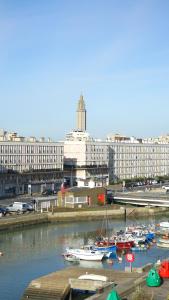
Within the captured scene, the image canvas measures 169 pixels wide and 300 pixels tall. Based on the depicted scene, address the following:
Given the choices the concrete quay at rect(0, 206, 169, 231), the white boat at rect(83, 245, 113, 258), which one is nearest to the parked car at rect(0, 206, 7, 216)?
the concrete quay at rect(0, 206, 169, 231)

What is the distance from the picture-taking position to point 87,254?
155ft

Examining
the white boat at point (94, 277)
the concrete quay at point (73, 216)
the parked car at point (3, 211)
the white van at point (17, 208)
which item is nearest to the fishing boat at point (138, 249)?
the concrete quay at point (73, 216)

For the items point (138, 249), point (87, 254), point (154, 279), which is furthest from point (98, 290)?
point (138, 249)

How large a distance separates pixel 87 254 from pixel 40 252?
462 centimetres

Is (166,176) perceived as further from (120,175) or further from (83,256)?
(83,256)

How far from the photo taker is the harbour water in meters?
39.4

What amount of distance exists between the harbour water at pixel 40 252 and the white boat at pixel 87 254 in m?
0.53

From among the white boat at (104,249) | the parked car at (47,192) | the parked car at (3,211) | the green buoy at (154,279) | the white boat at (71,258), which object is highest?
the parked car at (47,192)

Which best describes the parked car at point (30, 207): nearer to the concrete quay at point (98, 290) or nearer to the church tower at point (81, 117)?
the concrete quay at point (98, 290)

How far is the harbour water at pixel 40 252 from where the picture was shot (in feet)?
129

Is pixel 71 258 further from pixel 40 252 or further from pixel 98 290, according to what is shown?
pixel 98 290

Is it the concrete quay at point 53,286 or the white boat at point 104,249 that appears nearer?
the concrete quay at point 53,286

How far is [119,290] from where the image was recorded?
2916 centimetres

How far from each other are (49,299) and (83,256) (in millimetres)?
16345
